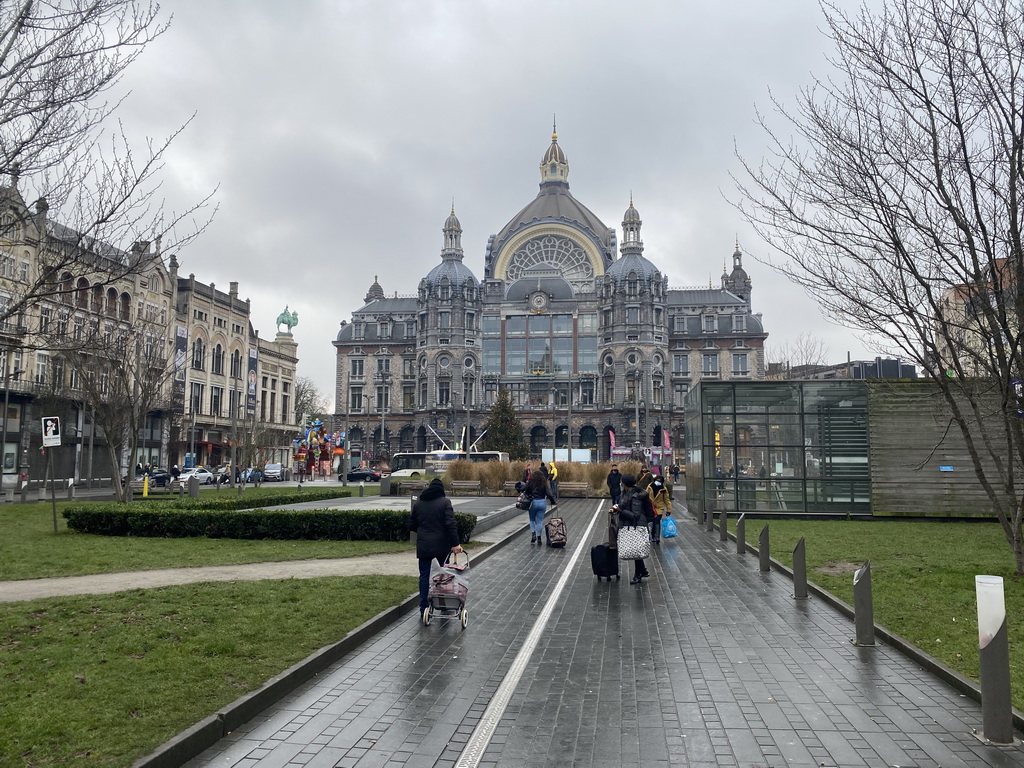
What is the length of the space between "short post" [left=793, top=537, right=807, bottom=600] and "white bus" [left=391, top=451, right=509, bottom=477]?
35536mm

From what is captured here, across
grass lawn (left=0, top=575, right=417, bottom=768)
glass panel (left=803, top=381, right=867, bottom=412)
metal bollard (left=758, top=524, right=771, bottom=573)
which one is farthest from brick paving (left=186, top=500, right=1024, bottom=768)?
glass panel (left=803, top=381, right=867, bottom=412)

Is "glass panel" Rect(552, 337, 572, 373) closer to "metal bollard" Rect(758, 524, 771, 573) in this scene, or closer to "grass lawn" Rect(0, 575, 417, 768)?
"metal bollard" Rect(758, 524, 771, 573)

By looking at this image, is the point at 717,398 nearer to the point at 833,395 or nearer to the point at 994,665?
the point at 833,395

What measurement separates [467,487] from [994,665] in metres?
38.3

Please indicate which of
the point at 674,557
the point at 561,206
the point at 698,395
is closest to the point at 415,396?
the point at 561,206

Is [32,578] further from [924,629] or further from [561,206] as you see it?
[561,206]

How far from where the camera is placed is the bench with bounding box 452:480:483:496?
43.5m

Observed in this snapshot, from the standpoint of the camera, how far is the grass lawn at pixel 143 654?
17.5 feet

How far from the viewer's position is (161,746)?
16.9ft

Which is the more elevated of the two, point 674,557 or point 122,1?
point 122,1

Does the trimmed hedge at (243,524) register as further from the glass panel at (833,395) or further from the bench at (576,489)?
the bench at (576,489)

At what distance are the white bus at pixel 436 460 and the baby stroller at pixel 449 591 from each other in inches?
1447

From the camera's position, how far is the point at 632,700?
22.2ft

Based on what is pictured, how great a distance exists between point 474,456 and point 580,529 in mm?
39256
